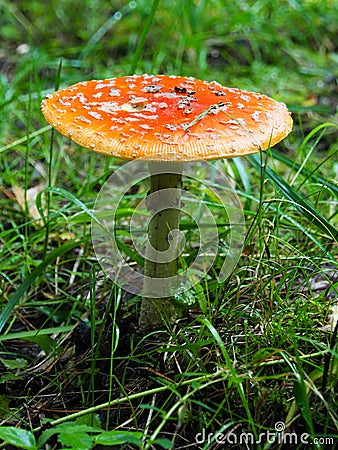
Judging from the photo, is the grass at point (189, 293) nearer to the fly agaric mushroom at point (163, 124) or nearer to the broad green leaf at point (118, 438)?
the broad green leaf at point (118, 438)

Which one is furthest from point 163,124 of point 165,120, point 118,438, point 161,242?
point 118,438

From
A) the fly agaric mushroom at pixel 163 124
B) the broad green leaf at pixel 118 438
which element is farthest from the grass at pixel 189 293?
the fly agaric mushroom at pixel 163 124

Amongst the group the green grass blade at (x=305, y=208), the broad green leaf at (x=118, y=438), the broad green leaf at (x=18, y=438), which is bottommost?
the broad green leaf at (x=18, y=438)

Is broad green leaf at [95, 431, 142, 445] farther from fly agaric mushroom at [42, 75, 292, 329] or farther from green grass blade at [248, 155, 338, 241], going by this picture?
green grass blade at [248, 155, 338, 241]

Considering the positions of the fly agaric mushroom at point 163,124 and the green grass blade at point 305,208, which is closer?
the fly agaric mushroom at point 163,124

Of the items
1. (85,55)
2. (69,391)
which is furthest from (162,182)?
(85,55)

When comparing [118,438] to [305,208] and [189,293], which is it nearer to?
[189,293]

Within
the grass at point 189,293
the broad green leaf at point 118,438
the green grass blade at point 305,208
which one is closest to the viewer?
the broad green leaf at point 118,438
